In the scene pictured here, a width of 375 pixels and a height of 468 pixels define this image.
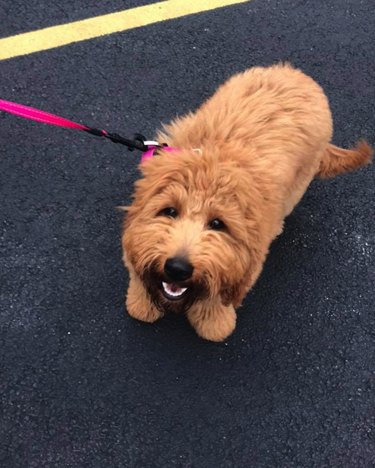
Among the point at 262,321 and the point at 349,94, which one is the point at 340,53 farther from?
the point at 262,321

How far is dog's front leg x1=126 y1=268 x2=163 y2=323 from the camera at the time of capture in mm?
2926

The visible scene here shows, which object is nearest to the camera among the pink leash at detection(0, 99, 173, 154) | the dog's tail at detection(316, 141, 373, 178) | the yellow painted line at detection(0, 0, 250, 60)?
the pink leash at detection(0, 99, 173, 154)

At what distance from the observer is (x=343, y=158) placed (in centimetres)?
309

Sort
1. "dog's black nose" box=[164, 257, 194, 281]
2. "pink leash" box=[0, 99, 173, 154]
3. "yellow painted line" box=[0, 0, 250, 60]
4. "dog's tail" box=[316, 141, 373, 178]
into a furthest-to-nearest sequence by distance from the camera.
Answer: "yellow painted line" box=[0, 0, 250, 60]
"dog's tail" box=[316, 141, 373, 178]
"pink leash" box=[0, 99, 173, 154]
"dog's black nose" box=[164, 257, 194, 281]

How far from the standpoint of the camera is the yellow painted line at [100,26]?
3746 millimetres

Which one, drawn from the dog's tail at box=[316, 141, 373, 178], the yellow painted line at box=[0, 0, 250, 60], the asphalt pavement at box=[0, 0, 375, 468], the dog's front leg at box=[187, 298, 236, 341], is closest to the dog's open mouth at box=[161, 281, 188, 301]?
the dog's front leg at box=[187, 298, 236, 341]

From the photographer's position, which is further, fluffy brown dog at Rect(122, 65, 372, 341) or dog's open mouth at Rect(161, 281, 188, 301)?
dog's open mouth at Rect(161, 281, 188, 301)

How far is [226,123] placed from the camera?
2523mm

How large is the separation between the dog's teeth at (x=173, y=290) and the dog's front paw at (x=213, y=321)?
515 mm

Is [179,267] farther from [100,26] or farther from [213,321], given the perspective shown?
[100,26]

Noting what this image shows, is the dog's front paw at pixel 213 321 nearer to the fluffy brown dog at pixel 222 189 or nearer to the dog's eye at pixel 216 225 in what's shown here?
the fluffy brown dog at pixel 222 189

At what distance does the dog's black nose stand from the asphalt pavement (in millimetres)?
1053

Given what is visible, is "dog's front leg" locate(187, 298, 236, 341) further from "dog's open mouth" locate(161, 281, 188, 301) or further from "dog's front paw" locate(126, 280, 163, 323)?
"dog's open mouth" locate(161, 281, 188, 301)

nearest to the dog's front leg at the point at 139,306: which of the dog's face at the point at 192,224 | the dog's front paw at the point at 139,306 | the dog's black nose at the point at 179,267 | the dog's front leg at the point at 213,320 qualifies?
the dog's front paw at the point at 139,306
